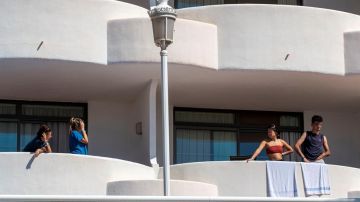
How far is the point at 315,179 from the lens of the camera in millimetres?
20656

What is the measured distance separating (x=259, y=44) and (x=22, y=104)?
5337mm

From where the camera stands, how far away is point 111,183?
1945 centimetres

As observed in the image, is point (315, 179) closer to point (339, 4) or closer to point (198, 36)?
point (198, 36)

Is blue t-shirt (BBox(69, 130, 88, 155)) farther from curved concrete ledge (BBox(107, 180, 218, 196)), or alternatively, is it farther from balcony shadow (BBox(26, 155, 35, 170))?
balcony shadow (BBox(26, 155, 35, 170))

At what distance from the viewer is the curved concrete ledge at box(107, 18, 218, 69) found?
20641 millimetres

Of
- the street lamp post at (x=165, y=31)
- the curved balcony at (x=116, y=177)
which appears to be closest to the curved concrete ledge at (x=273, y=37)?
the curved balcony at (x=116, y=177)

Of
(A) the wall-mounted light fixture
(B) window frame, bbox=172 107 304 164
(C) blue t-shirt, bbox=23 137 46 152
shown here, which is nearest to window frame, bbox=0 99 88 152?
(A) the wall-mounted light fixture

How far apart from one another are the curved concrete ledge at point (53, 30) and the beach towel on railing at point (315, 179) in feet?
13.9

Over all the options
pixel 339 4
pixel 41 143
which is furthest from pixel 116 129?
pixel 339 4

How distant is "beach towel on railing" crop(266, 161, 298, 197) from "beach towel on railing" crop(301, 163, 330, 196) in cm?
22

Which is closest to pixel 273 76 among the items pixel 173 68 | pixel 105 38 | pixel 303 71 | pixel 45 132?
pixel 303 71

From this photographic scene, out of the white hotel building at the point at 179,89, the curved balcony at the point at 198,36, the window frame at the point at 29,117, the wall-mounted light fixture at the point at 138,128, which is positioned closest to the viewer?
the white hotel building at the point at 179,89

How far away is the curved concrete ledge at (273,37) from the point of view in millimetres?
21469

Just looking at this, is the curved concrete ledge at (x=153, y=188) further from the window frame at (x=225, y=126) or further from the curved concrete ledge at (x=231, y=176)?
the window frame at (x=225, y=126)
